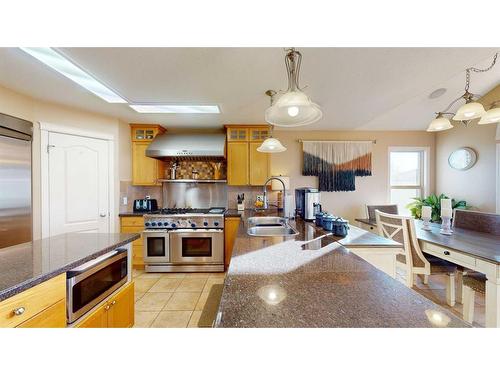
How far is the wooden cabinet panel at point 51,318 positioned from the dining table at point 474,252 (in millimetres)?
2566

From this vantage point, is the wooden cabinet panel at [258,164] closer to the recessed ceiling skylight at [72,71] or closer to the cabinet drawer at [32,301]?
the recessed ceiling skylight at [72,71]

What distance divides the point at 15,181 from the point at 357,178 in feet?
16.1

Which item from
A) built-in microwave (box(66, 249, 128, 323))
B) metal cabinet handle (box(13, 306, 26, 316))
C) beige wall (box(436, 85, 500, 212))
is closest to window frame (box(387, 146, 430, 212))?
beige wall (box(436, 85, 500, 212))

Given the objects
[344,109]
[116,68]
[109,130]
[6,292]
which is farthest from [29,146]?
[344,109]

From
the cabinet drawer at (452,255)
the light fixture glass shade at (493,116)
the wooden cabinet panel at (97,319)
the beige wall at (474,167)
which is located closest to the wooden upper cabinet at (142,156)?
the wooden cabinet panel at (97,319)

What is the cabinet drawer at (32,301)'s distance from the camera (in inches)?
31.9

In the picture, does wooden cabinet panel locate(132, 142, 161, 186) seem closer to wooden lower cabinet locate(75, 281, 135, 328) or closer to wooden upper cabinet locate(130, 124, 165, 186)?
wooden upper cabinet locate(130, 124, 165, 186)

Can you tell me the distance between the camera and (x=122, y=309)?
154 cm

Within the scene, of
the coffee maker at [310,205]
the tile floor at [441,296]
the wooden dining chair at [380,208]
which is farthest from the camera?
the wooden dining chair at [380,208]

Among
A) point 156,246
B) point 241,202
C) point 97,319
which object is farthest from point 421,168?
point 97,319

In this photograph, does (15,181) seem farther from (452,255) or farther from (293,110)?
(452,255)
